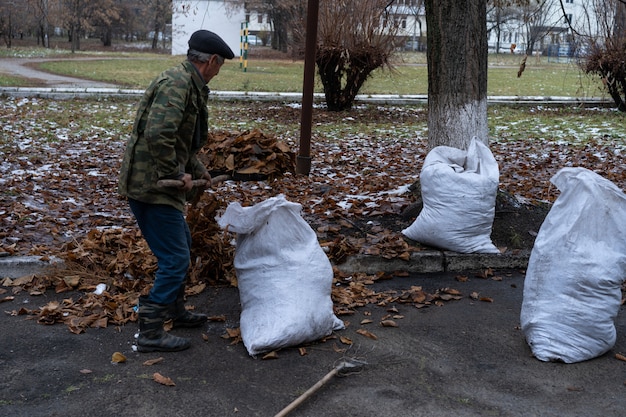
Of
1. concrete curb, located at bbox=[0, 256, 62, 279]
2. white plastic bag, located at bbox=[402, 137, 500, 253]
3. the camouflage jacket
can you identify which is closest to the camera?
the camouflage jacket

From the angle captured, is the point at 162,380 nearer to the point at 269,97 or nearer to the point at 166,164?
the point at 166,164

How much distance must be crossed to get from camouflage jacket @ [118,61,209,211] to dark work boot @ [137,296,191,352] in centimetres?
58

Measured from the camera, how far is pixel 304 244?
177 inches

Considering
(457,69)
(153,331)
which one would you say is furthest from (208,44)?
(457,69)

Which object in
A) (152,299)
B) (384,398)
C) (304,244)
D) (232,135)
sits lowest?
(384,398)

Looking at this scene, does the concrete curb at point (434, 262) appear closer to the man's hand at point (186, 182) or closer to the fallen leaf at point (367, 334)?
the fallen leaf at point (367, 334)

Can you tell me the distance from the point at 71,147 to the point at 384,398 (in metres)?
8.17

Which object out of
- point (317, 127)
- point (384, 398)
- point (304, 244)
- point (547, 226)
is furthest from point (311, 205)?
point (317, 127)

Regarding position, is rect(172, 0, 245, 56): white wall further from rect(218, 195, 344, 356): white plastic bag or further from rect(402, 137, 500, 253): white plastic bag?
rect(218, 195, 344, 356): white plastic bag

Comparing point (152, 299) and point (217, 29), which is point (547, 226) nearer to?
point (152, 299)

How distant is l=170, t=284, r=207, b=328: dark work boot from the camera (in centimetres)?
445

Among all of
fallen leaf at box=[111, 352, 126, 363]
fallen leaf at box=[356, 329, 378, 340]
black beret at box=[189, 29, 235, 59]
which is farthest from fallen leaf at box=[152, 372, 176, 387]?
black beret at box=[189, 29, 235, 59]

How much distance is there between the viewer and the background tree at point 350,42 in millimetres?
15359

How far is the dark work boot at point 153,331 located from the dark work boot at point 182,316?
301 millimetres
